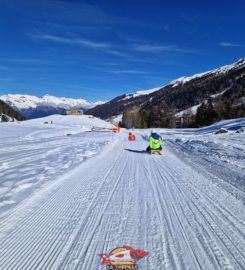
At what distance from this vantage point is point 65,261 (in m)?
3.39

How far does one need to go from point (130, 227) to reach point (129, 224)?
0.40ft

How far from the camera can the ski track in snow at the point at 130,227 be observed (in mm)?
3434

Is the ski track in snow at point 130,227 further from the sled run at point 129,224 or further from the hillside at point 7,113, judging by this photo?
the hillside at point 7,113

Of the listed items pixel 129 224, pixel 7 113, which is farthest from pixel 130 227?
pixel 7 113

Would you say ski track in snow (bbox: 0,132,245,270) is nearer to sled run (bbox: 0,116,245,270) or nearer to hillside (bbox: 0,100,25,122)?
sled run (bbox: 0,116,245,270)

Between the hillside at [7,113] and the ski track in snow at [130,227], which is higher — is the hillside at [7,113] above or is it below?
above

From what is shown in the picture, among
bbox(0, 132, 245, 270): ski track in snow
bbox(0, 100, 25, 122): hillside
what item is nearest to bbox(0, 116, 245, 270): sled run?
bbox(0, 132, 245, 270): ski track in snow

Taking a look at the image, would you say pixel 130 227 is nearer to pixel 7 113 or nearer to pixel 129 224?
pixel 129 224

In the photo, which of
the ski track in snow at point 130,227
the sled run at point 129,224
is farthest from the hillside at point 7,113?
the ski track in snow at point 130,227

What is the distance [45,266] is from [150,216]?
206 centimetres

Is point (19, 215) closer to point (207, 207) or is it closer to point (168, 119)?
point (207, 207)

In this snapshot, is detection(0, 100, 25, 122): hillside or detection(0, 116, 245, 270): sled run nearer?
detection(0, 116, 245, 270): sled run

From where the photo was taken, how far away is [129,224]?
14.8ft

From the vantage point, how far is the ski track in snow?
11.3 feet
